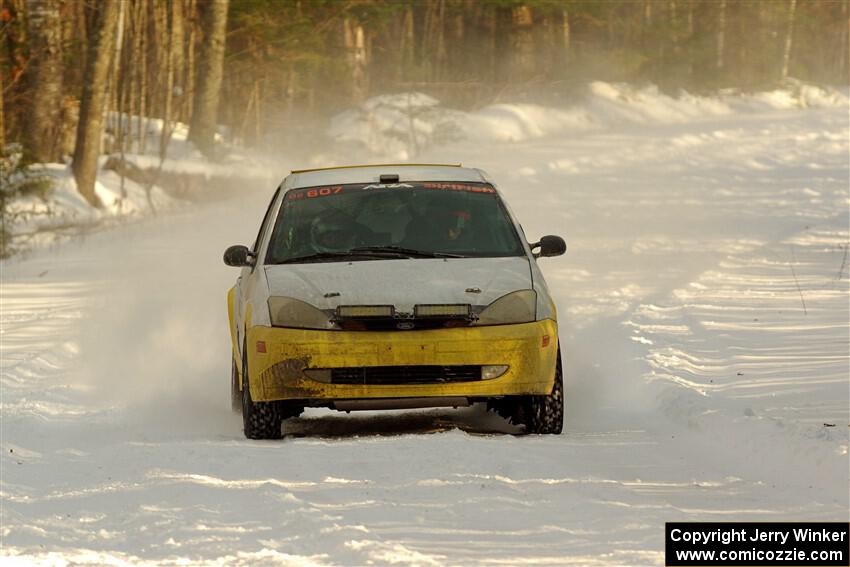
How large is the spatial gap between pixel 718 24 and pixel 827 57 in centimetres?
1785

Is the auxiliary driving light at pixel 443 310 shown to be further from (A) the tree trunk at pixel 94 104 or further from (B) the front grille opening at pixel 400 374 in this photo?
(A) the tree trunk at pixel 94 104

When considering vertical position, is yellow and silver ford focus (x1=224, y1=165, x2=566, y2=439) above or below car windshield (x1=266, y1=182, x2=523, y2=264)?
below

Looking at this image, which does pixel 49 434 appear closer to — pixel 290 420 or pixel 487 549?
pixel 290 420

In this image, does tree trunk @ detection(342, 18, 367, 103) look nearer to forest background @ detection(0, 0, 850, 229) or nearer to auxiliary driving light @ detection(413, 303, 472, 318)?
forest background @ detection(0, 0, 850, 229)

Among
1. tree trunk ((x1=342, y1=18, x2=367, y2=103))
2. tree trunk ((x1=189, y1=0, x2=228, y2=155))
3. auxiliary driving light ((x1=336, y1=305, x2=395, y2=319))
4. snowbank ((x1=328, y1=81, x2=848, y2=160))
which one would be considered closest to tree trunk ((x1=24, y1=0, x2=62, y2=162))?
tree trunk ((x1=189, y1=0, x2=228, y2=155))

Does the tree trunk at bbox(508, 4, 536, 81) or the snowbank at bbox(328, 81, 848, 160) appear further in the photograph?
the tree trunk at bbox(508, 4, 536, 81)

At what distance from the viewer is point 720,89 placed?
54.7 metres

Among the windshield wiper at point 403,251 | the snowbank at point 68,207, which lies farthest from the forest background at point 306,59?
the windshield wiper at point 403,251

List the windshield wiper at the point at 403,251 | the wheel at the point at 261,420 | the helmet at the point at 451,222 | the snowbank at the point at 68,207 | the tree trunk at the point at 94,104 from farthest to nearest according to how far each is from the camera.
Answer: the tree trunk at the point at 94,104, the snowbank at the point at 68,207, the helmet at the point at 451,222, the windshield wiper at the point at 403,251, the wheel at the point at 261,420

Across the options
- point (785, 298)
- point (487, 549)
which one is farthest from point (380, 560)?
point (785, 298)

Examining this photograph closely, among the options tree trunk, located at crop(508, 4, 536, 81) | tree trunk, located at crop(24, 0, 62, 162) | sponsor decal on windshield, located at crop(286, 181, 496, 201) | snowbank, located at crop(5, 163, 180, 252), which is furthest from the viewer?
tree trunk, located at crop(508, 4, 536, 81)

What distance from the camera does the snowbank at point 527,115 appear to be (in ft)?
124

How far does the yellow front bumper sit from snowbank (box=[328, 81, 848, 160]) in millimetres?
28254

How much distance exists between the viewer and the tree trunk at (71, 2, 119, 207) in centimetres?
2394
